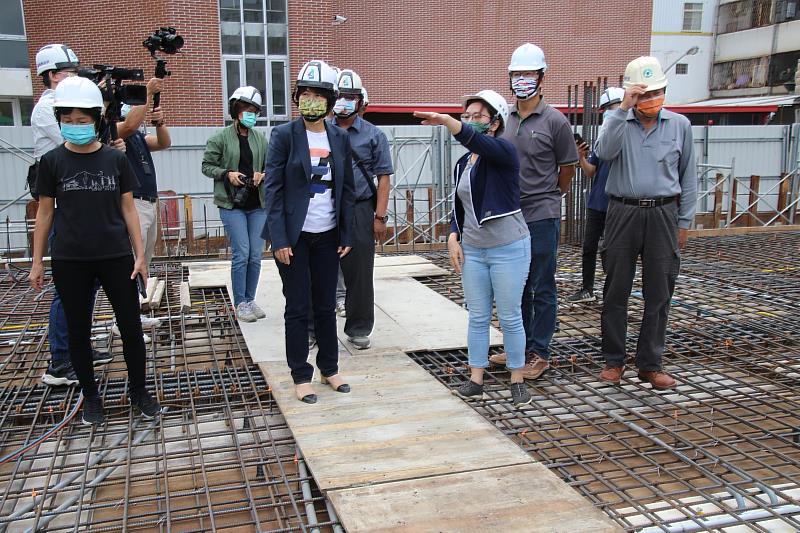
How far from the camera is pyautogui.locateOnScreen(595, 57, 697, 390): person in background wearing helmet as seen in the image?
13.9 feet

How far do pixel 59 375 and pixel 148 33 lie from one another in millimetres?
15294

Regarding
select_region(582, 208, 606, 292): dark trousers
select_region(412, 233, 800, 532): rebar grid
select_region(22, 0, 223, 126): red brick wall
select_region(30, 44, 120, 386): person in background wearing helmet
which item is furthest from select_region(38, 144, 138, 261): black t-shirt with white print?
select_region(22, 0, 223, 126): red brick wall

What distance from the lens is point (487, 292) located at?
4.08 meters

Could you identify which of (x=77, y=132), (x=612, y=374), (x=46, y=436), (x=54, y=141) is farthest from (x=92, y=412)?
(x=612, y=374)

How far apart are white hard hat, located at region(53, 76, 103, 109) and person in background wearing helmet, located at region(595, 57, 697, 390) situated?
296cm

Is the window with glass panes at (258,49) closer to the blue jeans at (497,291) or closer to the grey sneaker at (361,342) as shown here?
the grey sneaker at (361,342)

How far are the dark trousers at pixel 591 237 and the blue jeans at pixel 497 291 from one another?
2637 mm

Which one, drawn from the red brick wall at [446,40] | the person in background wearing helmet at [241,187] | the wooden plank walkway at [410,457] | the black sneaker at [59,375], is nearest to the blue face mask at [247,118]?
the person in background wearing helmet at [241,187]

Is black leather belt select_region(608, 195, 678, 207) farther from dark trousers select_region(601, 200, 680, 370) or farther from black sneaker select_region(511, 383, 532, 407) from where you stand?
black sneaker select_region(511, 383, 532, 407)

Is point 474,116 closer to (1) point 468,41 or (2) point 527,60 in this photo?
(2) point 527,60

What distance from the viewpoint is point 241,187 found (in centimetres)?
553

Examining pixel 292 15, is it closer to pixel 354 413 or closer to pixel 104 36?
pixel 104 36

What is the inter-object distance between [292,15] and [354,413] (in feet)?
54.7

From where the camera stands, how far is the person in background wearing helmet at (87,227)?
144 inches
